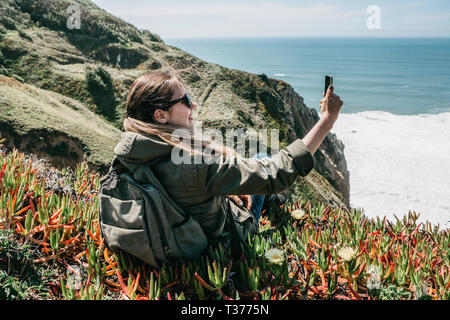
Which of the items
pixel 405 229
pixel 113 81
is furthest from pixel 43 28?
pixel 405 229

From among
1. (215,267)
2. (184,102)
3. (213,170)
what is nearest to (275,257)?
(215,267)

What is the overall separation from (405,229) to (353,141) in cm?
4522

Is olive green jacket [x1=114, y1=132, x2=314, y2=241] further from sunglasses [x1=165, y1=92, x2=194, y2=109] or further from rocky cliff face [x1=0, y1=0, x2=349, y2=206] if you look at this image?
rocky cliff face [x1=0, y1=0, x2=349, y2=206]

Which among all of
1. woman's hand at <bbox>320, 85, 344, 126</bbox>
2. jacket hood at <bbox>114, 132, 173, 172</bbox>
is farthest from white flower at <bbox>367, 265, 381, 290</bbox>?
jacket hood at <bbox>114, 132, 173, 172</bbox>

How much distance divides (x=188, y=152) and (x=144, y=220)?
54 cm

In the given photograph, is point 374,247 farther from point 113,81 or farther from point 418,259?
point 113,81

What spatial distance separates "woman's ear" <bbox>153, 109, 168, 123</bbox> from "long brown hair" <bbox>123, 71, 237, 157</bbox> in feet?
0.07

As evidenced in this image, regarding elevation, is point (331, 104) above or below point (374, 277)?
above

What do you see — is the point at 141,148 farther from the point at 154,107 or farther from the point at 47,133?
the point at 47,133

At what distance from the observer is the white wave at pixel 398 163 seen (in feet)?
90.9

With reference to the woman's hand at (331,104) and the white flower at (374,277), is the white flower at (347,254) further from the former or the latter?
the woman's hand at (331,104)

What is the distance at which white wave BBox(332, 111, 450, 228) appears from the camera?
27.7 meters

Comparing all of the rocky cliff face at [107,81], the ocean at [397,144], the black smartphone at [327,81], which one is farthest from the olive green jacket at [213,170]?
the ocean at [397,144]

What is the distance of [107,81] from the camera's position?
11523 mm
